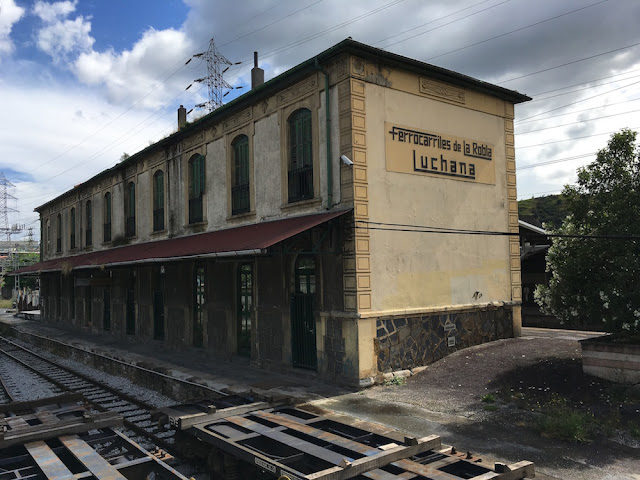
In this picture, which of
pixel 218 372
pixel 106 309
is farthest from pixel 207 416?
pixel 106 309

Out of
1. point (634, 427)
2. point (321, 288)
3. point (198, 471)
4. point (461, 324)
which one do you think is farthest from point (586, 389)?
point (198, 471)

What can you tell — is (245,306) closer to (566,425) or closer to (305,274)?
(305,274)

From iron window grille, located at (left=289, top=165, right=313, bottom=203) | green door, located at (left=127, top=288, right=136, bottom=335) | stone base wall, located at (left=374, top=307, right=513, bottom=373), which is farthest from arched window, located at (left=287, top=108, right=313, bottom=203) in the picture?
green door, located at (left=127, top=288, right=136, bottom=335)

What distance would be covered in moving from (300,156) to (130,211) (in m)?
12.6

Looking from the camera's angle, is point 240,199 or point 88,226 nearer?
point 240,199

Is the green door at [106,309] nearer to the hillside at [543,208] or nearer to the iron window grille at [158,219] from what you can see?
the iron window grille at [158,219]

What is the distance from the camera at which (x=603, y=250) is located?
9.13 meters

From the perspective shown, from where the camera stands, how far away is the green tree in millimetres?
8594

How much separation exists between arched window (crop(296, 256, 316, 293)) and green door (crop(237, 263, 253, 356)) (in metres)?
2.22

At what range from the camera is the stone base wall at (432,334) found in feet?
35.9

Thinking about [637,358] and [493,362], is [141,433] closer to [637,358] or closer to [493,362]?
[493,362]

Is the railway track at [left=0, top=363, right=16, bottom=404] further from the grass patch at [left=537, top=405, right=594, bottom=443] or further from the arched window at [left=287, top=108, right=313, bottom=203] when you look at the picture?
the grass patch at [left=537, top=405, right=594, bottom=443]

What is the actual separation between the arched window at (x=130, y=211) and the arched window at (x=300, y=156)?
11542mm

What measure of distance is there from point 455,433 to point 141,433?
5.27m
